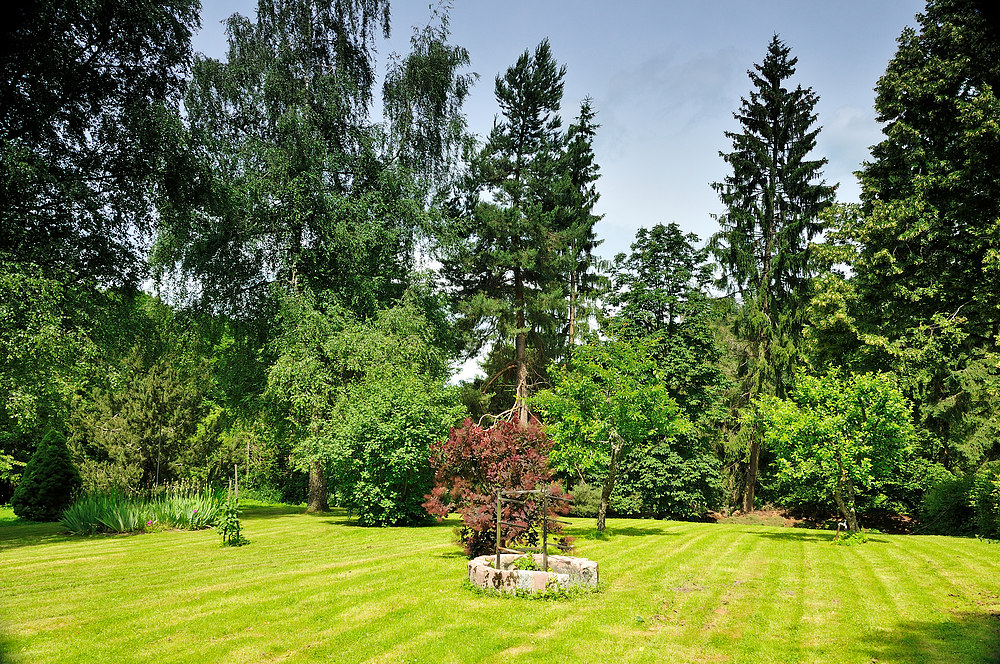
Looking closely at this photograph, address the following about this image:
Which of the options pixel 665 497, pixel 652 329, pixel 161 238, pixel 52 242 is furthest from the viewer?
pixel 652 329

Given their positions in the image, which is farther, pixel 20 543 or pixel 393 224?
pixel 393 224

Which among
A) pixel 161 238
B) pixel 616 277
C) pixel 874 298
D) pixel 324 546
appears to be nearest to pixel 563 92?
pixel 616 277

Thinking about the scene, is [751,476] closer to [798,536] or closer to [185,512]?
[798,536]

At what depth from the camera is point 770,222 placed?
29672mm

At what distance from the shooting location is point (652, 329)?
28.8 meters

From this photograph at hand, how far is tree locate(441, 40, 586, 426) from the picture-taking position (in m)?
26.1

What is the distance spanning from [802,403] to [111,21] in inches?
834

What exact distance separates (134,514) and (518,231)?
1705 cm

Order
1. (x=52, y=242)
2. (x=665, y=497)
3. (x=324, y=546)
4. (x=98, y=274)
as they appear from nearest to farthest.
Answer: (x=324, y=546)
(x=52, y=242)
(x=98, y=274)
(x=665, y=497)

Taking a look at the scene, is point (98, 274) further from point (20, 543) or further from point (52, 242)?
point (20, 543)

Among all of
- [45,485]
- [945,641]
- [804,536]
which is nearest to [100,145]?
[45,485]

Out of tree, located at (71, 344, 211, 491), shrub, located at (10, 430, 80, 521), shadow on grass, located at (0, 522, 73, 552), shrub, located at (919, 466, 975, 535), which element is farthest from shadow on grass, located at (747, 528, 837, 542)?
shrub, located at (10, 430, 80, 521)

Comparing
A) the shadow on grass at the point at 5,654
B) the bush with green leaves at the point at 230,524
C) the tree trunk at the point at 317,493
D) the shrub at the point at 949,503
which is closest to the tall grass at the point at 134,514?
the bush with green leaves at the point at 230,524

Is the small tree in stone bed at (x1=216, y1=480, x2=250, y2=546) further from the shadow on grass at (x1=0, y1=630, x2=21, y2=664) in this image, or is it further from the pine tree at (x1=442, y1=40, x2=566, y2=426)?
the pine tree at (x1=442, y1=40, x2=566, y2=426)
